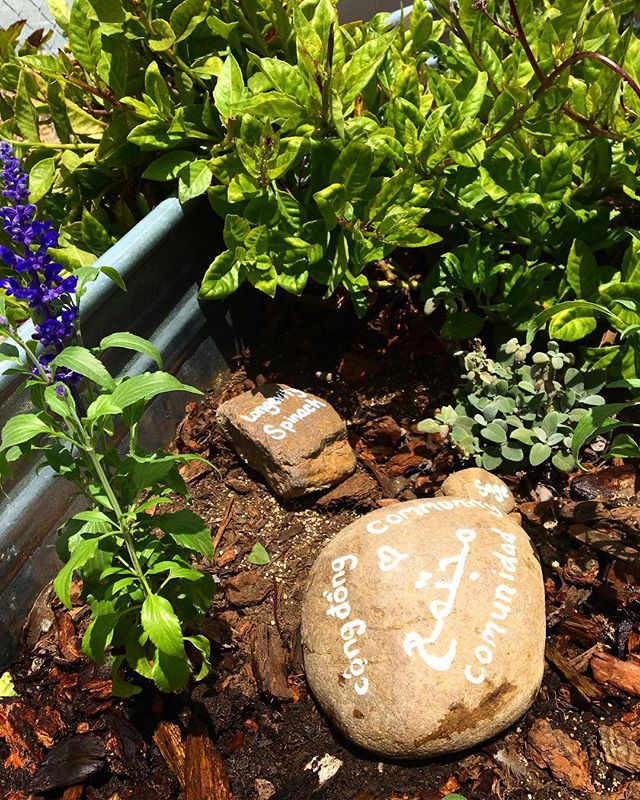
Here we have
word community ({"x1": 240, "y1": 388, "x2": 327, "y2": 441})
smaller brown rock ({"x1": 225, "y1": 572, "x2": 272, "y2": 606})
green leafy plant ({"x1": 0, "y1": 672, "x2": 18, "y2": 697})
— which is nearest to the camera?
green leafy plant ({"x1": 0, "y1": 672, "x2": 18, "y2": 697})

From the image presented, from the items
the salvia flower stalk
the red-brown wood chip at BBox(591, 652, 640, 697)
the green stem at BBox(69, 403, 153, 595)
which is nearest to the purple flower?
the salvia flower stalk

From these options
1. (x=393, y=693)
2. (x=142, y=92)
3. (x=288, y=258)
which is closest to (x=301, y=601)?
(x=393, y=693)

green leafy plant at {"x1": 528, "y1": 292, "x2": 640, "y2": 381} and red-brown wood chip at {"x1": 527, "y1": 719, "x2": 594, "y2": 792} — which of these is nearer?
red-brown wood chip at {"x1": 527, "y1": 719, "x2": 594, "y2": 792}

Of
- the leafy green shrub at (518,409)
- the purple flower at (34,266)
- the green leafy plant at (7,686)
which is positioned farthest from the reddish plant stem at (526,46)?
the green leafy plant at (7,686)

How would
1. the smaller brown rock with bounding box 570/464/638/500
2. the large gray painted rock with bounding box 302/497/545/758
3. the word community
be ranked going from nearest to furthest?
the large gray painted rock with bounding box 302/497/545/758, the smaller brown rock with bounding box 570/464/638/500, the word community

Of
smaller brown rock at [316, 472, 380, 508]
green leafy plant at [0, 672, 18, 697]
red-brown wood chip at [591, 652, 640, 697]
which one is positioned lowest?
red-brown wood chip at [591, 652, 640, 697]

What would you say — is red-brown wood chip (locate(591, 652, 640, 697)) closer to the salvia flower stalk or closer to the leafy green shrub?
the leafy green shrub

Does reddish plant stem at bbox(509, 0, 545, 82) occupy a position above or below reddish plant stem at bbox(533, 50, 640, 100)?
above
